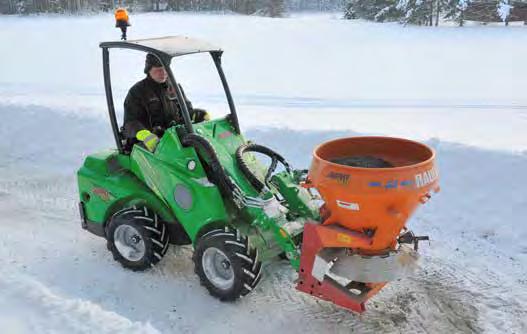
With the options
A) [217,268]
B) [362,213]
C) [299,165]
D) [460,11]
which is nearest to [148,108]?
[217,268]

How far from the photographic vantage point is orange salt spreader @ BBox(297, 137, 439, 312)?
133 inches

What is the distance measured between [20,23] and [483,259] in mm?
21151

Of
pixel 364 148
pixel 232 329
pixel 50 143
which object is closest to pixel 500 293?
pixel 364 148

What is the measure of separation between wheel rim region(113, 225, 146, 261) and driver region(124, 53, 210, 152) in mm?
762

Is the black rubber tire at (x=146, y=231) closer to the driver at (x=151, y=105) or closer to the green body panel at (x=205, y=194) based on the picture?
the green body panel at (x=205, y=194)

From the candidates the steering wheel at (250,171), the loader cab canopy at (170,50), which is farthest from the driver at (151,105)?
the steering wheel at (250,171)

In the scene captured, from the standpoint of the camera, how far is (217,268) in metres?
4.40

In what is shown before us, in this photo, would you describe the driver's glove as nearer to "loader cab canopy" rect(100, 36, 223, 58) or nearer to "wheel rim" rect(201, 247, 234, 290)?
"loader cab canopy" rect(100, 36, 223, 58)

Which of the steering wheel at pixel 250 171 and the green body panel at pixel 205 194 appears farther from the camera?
the steering wheel at pixel 250 171

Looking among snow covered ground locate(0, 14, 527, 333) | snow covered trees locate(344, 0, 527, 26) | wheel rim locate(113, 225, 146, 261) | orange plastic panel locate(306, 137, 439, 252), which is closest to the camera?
orange plastic panel locate(306, 137, 439, 252)

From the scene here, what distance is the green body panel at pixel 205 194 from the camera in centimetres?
427

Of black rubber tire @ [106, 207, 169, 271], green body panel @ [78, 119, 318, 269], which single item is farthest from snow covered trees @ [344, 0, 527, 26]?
black rubber tire @ [106, 207, 169, 271]

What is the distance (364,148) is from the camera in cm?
407

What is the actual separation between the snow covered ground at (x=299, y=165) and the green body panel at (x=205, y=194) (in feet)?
1.62
